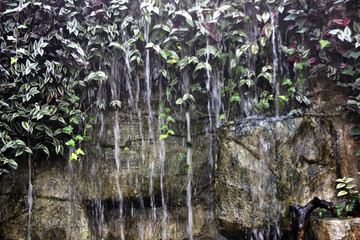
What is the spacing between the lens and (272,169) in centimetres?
261

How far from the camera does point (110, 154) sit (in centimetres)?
321

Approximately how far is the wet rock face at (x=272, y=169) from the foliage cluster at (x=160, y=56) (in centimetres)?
40

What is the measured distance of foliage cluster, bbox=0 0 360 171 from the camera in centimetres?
287

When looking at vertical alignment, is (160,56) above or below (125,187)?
above

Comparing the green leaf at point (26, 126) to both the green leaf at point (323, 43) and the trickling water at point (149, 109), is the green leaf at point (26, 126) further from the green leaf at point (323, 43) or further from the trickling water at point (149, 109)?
the green leaf at point (323, 43)

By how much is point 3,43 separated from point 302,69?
3.23 meters

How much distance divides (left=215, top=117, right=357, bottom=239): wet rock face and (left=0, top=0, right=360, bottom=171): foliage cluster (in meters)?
0.40

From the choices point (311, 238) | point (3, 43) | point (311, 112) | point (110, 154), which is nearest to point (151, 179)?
point (110, 154)

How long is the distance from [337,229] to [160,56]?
7.95ft

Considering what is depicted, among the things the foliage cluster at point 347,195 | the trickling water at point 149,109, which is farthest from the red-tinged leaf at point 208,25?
the foliage cluster at point 347,195

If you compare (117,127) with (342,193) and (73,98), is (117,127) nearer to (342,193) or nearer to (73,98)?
(73,98)

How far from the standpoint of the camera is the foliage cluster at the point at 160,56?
2.87 meters

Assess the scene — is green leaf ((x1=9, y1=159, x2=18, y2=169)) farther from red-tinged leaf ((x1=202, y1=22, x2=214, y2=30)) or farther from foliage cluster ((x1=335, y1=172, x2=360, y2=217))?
foliage cluster ((x1=335, y1=172, x2=360, y2=217))

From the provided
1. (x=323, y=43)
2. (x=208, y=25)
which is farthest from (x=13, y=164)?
(x=323, y=43)
